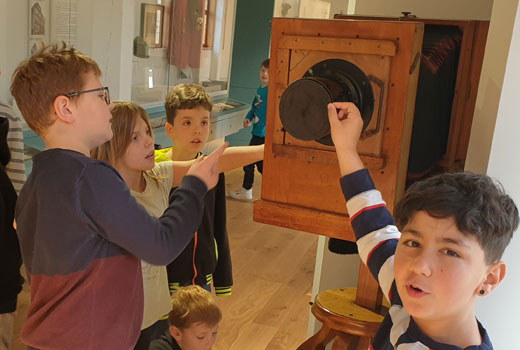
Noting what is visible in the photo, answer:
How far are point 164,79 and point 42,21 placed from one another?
6.28 feet

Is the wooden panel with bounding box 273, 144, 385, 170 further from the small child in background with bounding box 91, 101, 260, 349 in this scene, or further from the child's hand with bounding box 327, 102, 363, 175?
the small child in background with bounding box 91, 101, 260, 349

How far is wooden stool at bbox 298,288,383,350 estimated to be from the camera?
1648 millimetres

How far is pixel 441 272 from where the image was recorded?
0.99 m

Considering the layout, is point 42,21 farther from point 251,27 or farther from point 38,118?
point 251,27

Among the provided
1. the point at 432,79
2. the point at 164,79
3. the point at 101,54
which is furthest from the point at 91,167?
the point at 164,79

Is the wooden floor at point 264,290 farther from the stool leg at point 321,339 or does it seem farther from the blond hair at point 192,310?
the stool leg at point 321,339

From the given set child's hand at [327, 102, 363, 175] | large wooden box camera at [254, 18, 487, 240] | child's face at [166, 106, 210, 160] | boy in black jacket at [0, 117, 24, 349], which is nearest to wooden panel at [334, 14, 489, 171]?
large wooden box camera at [254, 18, 487, 240]

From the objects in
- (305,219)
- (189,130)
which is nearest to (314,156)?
(305,219)

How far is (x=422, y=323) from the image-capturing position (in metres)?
1.09

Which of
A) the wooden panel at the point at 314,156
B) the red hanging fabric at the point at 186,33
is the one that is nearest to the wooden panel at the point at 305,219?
the wooden panel at the point at 314,156

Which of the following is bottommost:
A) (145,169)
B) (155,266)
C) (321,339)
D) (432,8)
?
(321,339)

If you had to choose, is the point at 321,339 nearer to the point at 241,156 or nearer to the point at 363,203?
the point at 241,156

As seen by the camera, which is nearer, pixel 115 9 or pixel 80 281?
pixel 80 281

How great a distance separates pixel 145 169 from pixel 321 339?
2.23 ft
